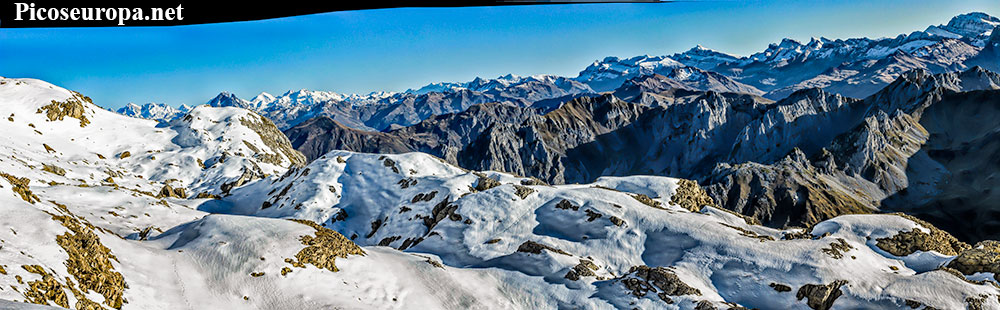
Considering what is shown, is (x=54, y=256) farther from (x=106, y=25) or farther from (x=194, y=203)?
(x=194, y=203)

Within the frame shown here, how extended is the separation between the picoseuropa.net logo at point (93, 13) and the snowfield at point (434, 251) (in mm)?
6061

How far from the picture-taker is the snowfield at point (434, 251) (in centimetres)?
2569

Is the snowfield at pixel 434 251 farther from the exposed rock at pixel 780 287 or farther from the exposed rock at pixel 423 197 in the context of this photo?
the exposed rock at pixel 423 197

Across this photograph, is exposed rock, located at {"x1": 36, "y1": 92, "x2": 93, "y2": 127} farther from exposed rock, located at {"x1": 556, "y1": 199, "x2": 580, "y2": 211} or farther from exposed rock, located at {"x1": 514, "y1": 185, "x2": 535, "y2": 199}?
exposed rock, located at {"x1": 556, "y1": 199, "x2": 580, "y2": 211}

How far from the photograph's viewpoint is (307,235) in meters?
36.0

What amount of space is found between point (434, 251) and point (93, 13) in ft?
136

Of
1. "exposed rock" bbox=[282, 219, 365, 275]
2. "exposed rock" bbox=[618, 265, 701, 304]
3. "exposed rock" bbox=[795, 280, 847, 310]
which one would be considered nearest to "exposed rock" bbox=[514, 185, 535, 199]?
"exposed rock" bbox=[618, 265, 701, 304]

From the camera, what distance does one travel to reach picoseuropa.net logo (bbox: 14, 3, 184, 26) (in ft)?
31.8

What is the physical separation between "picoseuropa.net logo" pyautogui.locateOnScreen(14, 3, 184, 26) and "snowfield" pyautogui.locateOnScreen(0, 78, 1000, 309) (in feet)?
19.9

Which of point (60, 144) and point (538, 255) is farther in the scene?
point (60, 144)

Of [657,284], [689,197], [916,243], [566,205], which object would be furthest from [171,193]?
[916,243]

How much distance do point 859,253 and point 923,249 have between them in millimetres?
7842

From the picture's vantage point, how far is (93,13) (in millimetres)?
9898

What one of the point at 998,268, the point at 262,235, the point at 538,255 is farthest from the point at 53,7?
the point at 998,268
